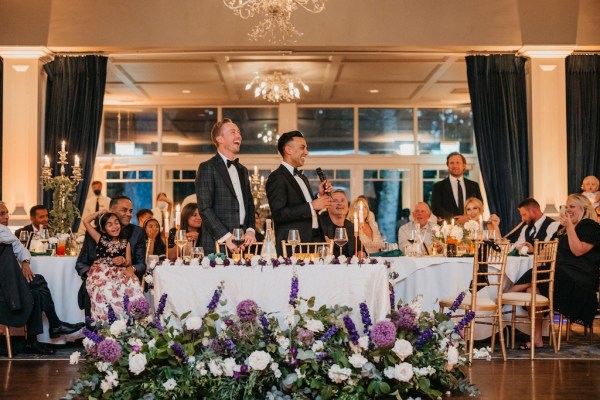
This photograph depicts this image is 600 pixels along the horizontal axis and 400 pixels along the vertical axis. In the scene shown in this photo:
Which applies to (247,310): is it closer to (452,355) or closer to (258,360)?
(258,360)

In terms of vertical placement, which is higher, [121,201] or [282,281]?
[121,201]

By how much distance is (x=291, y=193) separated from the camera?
5.08 metres

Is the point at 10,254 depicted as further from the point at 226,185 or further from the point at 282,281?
the point at 282,281

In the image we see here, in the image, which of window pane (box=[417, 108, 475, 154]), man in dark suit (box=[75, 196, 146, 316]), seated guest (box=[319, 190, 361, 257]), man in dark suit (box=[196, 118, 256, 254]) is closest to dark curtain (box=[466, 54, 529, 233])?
window pane (box=[417, 108, 475, 154])

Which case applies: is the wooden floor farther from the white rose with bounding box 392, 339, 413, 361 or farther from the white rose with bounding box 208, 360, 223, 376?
the white rose with bounding box 208, 360, 223, 376

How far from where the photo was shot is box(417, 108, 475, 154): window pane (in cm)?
1519

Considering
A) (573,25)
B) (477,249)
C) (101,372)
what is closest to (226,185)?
(101,372)

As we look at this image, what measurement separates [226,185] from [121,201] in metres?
2.17

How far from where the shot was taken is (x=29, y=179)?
33.6ft

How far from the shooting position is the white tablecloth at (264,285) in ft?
14.5

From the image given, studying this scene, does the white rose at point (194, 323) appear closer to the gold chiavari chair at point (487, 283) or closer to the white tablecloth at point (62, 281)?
the gold chiavari chair at point (487, 283)

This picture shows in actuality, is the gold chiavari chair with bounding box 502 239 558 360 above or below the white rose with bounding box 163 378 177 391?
above

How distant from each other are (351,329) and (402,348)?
0.28m

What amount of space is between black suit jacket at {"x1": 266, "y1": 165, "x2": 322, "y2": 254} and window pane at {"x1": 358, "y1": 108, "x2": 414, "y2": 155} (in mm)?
10184
